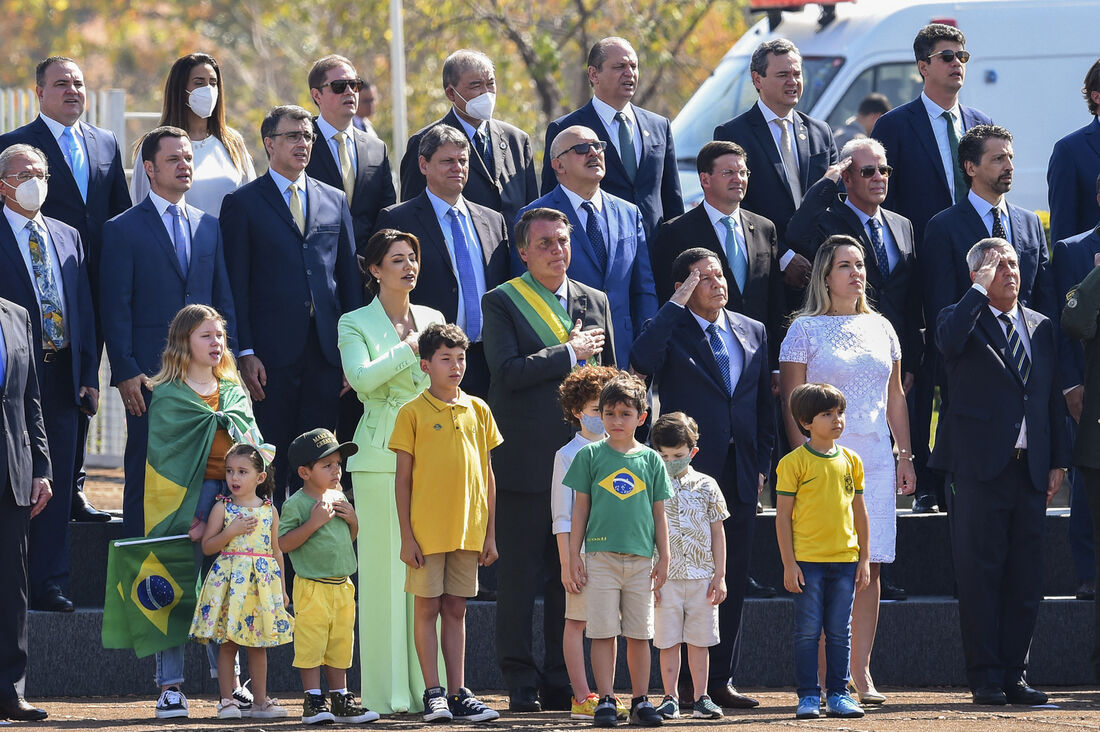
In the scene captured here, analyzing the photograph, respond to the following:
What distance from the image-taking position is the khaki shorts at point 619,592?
792 cm

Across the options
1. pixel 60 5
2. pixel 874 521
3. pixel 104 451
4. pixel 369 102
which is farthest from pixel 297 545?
pixel 60 5

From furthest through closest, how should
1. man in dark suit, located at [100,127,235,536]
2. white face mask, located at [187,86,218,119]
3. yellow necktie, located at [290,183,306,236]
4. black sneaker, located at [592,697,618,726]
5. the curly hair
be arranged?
1. white face mask, located at [187,86,218,119]
2. yellow necktie, located at [290,183,306,236]
3. man in dark suit, located at [100,127,235,536]
4. the curly hair
5. black sneaker, located at [592,697,618,726]

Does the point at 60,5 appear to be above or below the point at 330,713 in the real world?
above

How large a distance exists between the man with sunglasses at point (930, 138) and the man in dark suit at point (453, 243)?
241 cm

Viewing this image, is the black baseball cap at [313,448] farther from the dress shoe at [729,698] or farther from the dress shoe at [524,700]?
the dress shoe at [729,698]

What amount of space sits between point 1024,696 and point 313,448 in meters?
3.53

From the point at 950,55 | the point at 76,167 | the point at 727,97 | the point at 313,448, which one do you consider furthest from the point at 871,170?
the point at 727,97

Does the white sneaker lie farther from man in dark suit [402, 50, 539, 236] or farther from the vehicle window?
the vehicle window

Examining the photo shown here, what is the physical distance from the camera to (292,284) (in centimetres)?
A: 948

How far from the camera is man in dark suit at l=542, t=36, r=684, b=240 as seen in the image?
33.0 ft

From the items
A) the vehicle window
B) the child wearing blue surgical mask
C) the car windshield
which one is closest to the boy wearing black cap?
the child wearing blue surgical mask

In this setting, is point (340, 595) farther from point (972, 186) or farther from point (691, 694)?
point (972, 186)

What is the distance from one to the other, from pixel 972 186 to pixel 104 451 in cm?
935

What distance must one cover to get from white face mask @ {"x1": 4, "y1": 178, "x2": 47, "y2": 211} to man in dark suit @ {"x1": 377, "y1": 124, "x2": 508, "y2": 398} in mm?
1702
